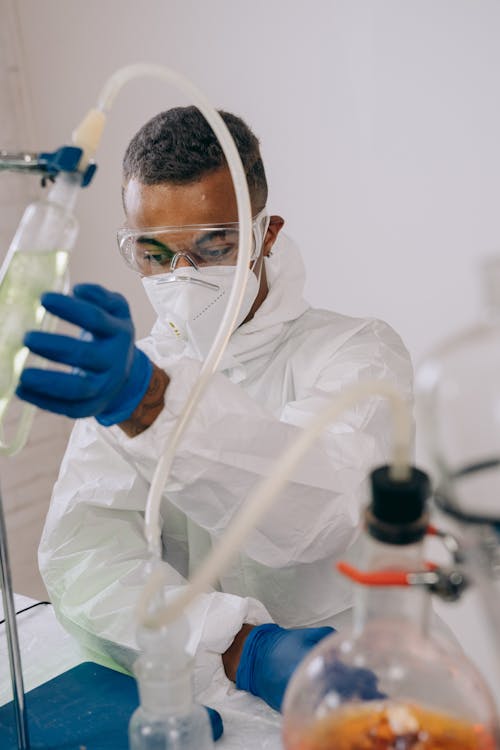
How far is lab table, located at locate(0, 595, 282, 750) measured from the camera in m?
1.00

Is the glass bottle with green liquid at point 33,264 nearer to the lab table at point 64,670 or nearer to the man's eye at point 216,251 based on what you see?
the lab table at point 64,670

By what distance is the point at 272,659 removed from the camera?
1.05 m

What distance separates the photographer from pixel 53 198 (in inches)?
31.3

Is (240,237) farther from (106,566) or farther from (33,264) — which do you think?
(106,566)

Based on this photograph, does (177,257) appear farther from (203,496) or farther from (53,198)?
(53,198)

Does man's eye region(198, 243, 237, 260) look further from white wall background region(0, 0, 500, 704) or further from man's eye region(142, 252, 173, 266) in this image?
white wall background region(0, 0, 500, 704)

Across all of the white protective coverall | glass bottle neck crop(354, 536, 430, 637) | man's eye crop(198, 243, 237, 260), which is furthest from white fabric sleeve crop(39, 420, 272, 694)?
glass bottle neck crop(354, 536, 430, 637)

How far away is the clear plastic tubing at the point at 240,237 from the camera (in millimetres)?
771

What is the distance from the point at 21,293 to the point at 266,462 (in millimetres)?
422

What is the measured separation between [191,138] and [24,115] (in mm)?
1774

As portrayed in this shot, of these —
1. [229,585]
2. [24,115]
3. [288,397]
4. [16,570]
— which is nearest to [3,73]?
[24,115]

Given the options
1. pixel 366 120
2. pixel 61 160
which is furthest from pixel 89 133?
pixel 366 120

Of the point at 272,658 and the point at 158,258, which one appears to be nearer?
the point at 272,658

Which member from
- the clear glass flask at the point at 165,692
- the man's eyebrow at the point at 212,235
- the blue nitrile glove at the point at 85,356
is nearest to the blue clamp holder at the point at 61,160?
the blue nitrile glove at the point at 85,356
